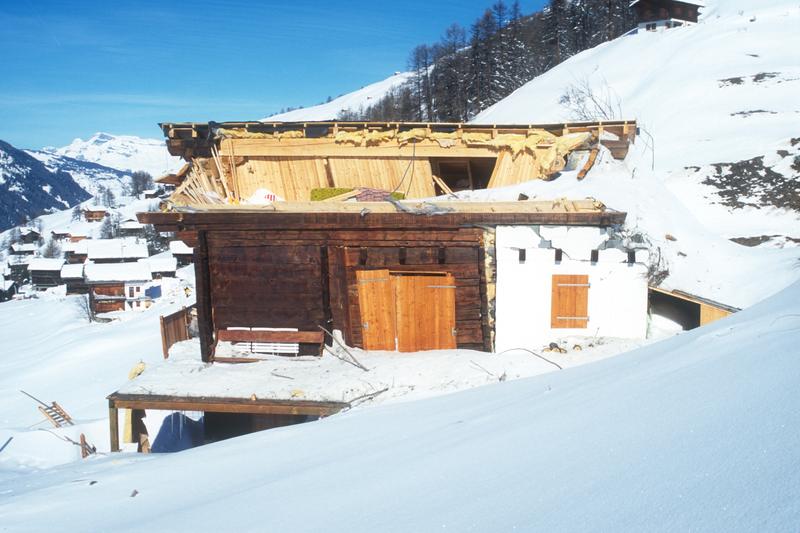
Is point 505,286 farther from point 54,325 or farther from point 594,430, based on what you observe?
point 54,325

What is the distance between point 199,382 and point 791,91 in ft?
108

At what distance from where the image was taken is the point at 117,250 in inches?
2808

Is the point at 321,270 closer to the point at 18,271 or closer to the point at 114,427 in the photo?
the point at 114,427

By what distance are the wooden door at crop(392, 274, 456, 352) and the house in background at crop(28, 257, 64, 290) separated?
269 ft

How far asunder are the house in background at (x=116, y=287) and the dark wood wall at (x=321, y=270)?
46.9 metres

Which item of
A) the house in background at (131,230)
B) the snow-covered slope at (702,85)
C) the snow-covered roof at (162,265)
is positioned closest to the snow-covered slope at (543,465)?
the snow-covered slope at (702,85)

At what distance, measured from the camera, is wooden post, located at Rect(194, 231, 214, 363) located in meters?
12.2

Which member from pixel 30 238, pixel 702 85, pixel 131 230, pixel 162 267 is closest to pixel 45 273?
pixel 131 230

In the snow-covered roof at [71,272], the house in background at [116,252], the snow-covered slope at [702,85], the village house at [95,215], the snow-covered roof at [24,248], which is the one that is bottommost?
the snow-covered roof at [71,272]

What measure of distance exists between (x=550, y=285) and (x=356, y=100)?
130 m

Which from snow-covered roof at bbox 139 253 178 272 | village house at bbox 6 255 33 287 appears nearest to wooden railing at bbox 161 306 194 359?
snow-covered roof at bbox 139 253 178 272

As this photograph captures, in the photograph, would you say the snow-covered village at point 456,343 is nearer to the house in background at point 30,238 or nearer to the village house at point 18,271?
the village house at point 18,271

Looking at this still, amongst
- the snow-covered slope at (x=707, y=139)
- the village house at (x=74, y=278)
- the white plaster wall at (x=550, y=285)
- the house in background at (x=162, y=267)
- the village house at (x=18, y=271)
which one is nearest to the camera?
the white plaster wall at (x=550, y=285)

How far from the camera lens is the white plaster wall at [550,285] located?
37.7 feet
